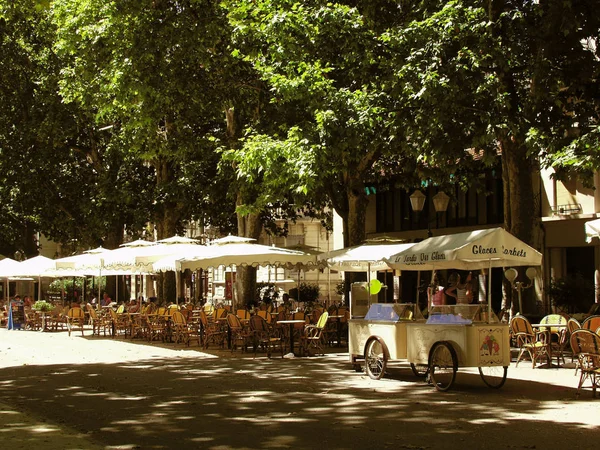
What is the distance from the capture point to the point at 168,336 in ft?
83.4

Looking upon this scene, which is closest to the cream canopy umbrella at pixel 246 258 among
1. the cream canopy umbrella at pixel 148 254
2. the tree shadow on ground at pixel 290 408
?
the cream canopy umbrella at pixel 148 254

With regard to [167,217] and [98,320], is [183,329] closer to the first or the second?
[98,320]

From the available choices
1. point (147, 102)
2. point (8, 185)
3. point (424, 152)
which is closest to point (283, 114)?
point (147, 102)

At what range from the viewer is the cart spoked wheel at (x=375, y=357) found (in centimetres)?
1473

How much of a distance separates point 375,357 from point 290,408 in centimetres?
367

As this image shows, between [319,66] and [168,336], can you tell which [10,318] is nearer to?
[168,336]

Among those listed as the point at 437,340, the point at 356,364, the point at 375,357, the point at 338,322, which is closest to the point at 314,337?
the point at 338,322

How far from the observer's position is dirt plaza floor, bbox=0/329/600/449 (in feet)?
30.2

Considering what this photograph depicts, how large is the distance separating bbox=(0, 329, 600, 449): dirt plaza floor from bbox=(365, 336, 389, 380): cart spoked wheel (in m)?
0.25

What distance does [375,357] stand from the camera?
590 inches

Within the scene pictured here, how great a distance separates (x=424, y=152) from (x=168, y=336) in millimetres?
10241

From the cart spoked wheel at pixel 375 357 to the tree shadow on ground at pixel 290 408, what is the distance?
255mm

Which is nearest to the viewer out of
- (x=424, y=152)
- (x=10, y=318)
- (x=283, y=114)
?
(x=424, y=152)

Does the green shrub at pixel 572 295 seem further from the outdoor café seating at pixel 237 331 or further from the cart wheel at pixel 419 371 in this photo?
the cart wheel at pixel 419 371
